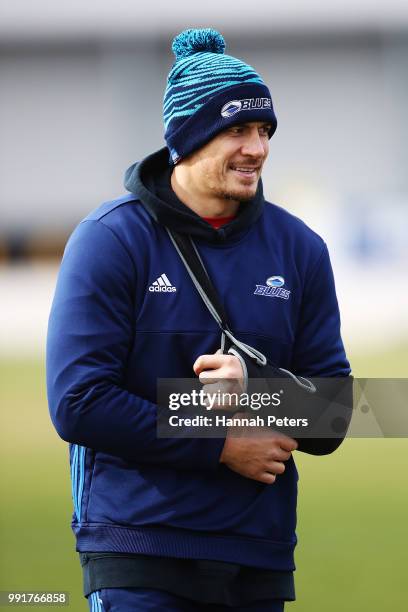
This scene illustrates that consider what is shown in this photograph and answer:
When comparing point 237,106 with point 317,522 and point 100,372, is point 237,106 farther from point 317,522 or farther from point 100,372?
Result: point 317,522

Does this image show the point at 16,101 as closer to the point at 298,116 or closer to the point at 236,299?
the point at 298,116

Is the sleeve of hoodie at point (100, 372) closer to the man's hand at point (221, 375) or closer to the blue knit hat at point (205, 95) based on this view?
the man's hand at point (221, 375)

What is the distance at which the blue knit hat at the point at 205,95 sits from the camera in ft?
9.35

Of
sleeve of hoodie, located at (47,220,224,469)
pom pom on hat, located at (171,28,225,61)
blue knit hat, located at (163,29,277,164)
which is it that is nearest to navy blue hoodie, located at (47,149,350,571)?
sleeve of hoodie, located at (47,220,224,469)

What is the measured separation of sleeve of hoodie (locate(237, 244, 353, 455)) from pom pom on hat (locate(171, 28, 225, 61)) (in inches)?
23.5

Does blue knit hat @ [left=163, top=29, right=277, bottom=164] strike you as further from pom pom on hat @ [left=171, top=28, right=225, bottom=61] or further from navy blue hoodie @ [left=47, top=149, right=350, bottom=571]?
navy blue hoodie @ [left=47, top=149, right=350, bottom=571]

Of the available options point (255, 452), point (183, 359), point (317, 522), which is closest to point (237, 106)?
point (183, 359)

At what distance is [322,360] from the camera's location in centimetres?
299

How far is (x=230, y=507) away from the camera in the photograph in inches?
109

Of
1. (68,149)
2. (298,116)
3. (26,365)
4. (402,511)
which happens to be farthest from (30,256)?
(402,511)

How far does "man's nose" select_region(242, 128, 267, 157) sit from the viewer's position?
282cm

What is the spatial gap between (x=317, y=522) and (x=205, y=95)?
13.9ft

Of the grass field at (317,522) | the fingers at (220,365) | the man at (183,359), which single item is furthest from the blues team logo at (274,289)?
the grass field at (317,522)

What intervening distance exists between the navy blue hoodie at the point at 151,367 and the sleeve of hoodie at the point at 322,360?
0.12 feet
